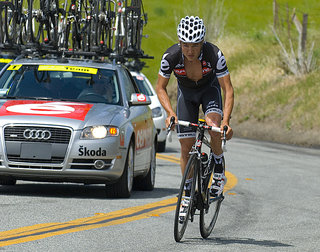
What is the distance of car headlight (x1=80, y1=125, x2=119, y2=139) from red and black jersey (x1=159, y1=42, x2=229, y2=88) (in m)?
2.34

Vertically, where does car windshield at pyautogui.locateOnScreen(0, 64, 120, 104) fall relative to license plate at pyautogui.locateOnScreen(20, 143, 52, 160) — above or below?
above

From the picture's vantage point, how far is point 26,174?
437 inches

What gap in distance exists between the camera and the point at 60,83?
12352mm

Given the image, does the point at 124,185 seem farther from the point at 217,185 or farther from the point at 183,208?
the point at 183,208

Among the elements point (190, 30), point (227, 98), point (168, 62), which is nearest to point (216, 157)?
point (227, 98)

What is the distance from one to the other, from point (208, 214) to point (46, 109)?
3.04 m

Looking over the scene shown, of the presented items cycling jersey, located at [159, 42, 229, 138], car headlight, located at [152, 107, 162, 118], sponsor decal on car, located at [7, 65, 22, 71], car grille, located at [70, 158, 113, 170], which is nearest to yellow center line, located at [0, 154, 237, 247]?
car grille, located at [70, 158, 113, 170]

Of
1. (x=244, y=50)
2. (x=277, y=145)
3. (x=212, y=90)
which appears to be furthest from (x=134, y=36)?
(x=244, y=50)

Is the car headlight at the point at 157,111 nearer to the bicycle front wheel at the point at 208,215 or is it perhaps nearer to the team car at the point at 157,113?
the team car at the point at 157,113

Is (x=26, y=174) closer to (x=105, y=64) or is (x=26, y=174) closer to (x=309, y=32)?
(x=105, y=64)

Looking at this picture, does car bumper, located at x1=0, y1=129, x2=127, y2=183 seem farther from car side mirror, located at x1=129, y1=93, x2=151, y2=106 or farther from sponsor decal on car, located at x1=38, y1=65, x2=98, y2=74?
sponsor decal on car, located at x1=38, y1=65, x2=98, y2=74

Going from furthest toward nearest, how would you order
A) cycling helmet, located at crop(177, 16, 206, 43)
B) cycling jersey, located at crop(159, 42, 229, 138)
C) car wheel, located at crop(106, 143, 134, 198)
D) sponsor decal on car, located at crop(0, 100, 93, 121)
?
car wheel, located at crop(106, 143, 134, 198) → sponsor decal on car, located at crop(0, 100, 93, 121) → cycling jersey, located at crop(159, 42, 229, 138) → cycling helmet, located at crop(177, 16, 206, 43)

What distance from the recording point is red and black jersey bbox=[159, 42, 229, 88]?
8.74m

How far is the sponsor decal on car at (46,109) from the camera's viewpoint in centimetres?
1123
